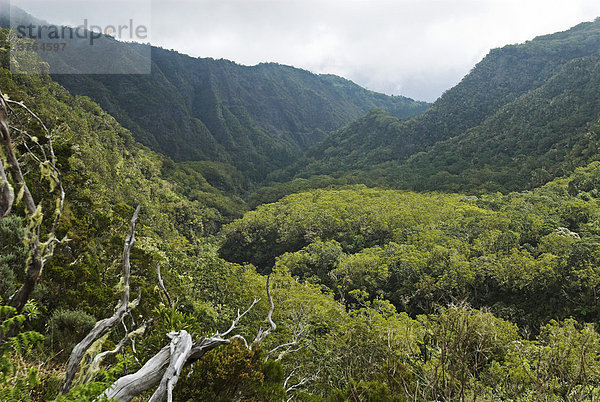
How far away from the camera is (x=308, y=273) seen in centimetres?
2981

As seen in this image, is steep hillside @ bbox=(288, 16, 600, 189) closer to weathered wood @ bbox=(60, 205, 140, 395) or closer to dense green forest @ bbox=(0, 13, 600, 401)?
dense green forest @ bbox=(0, 13, 600, 401)

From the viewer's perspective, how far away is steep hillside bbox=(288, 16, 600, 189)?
66.8m

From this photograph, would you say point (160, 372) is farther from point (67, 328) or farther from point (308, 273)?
point (308, 273)

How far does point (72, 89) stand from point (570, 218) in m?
127

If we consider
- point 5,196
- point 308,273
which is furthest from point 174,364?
point 308,273

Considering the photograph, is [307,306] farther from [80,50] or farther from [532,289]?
[80,50]

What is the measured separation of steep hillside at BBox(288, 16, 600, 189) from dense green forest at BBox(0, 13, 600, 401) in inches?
28.0

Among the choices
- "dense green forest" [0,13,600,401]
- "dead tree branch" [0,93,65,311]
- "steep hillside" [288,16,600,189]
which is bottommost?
"dense green forest" [0,13,600,401]

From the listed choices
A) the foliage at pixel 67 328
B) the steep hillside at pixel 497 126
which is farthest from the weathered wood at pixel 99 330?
the steep hillside at pixel 497 126

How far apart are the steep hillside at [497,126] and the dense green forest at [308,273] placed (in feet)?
2.33

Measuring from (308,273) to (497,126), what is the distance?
7903 centimetres

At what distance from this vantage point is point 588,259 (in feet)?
59.4

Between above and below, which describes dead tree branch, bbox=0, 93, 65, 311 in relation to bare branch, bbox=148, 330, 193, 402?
above

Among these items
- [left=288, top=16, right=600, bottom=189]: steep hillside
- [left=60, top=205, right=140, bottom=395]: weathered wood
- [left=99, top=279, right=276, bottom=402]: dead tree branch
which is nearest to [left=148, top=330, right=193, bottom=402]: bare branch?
[left=99, top=279, right=276, bottom=402]: dead tree branch
